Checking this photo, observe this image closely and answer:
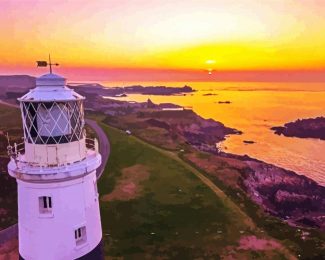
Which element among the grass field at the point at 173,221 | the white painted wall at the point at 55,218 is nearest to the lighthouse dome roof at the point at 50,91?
the white painted wall at the point at 55,218

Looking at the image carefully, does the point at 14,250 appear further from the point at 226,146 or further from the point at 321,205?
the point at 226,146

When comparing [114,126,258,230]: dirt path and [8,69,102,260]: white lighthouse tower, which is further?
[114,126,258,230]: dirt path

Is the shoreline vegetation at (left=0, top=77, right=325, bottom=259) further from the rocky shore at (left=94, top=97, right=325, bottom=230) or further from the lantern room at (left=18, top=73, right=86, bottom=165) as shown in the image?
the lantern room at (left=18, top=73, right=86, bottom=165)

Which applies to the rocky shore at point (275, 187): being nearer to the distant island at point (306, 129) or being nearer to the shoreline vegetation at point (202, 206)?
the shoreline vegetation at point (202, 206)

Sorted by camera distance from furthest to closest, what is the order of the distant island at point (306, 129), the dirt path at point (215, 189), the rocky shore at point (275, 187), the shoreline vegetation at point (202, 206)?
1. the distant island at point (306, 129)
2. the rocky shore at point (275, 187)
3. the dirt path at point (215, 189)
4. the shoreline vegetation at point (202, 206)

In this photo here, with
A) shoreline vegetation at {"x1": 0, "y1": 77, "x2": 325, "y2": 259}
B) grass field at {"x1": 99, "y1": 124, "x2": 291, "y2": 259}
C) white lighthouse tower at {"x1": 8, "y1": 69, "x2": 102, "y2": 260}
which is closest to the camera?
white lighthouse tower at {"x1": 8, "y1": 69, "x2": 102, "y2": 260}

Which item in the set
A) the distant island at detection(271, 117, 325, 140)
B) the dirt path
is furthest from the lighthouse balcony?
the distant island at detection(271, 117, 325, 140)

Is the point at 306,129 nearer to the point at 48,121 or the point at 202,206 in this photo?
the point at 202,206
